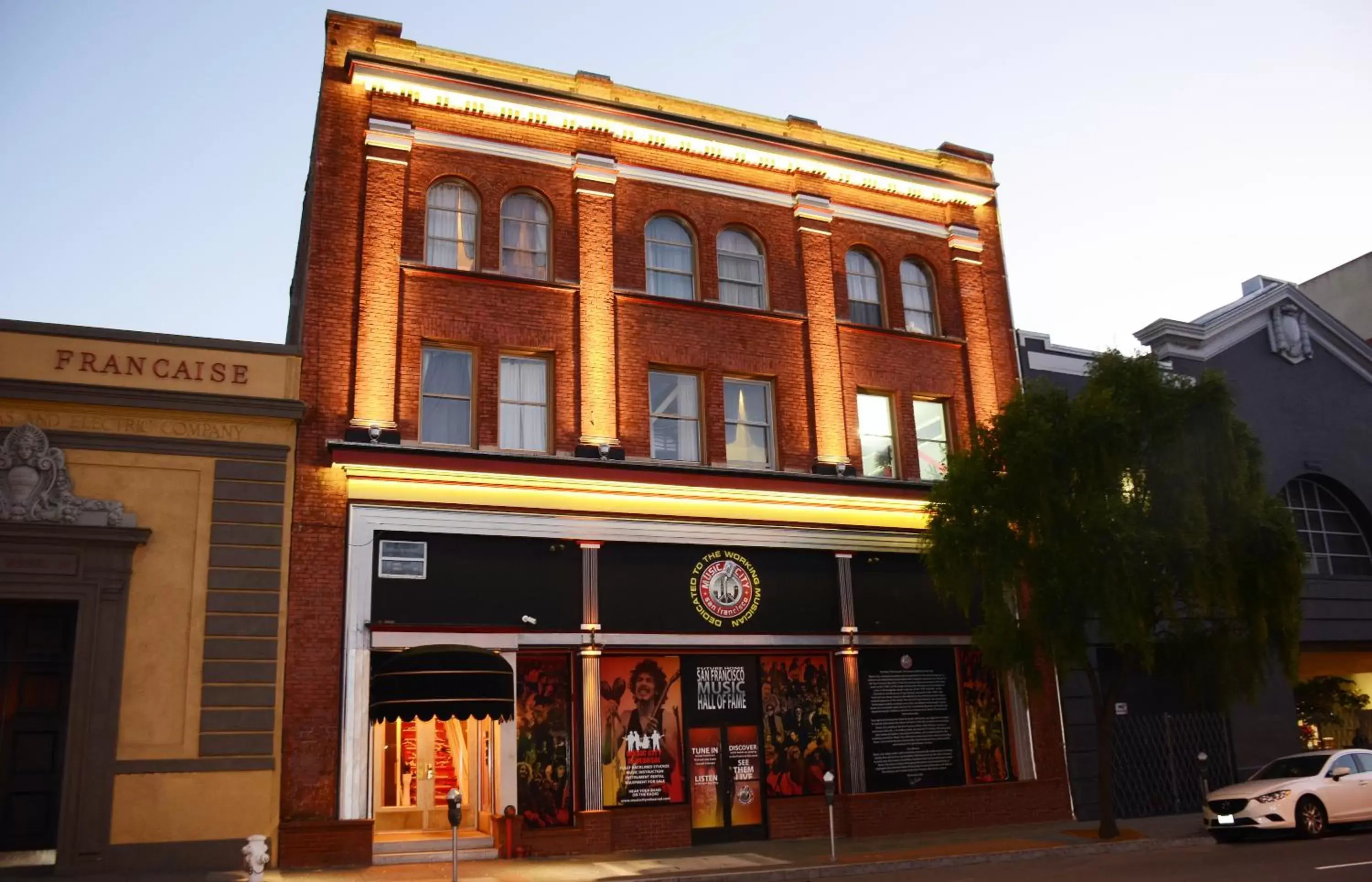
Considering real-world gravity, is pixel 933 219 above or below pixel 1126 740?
above

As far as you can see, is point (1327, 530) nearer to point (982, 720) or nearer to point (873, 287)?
point (982, 720)

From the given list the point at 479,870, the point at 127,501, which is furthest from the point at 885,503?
the point at 127,501

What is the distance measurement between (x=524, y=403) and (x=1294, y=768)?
1470 cm

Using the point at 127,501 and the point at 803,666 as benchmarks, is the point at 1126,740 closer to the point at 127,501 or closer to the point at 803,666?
the point at 803,666

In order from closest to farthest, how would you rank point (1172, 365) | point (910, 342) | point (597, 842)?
point (597, 842) < point (910, 342) < point (1172, 365)

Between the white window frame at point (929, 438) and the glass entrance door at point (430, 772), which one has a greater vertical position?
Result: the white window frame at point (929, 438)

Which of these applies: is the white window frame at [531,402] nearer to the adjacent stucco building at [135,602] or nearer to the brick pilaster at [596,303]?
the brick pilaster at [596,303]

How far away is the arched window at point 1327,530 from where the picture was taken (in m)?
28.4

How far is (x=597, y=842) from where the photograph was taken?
60.3 ft

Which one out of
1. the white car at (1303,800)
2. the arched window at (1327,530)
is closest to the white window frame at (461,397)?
the white car at (1303,800)

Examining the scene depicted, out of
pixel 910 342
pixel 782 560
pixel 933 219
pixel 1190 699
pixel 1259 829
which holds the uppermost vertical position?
pixel 933 219

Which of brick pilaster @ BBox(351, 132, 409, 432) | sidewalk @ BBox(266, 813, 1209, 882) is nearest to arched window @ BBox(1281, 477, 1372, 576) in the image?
sidewalk @ BBox(266, 813, 1209, 882)

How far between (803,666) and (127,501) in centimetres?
1181

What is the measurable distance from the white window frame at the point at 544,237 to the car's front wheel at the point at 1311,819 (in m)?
15.6
